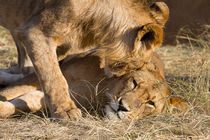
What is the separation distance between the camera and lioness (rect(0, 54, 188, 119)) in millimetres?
3086

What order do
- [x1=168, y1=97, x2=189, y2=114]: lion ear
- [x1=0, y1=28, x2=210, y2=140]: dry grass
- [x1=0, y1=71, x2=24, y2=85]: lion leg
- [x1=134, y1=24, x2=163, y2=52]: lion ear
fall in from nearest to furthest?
1. [x1=0, y1=28, x2=210, y2=140]: dry grass
2. [x1=134, y1=24, x2=163, y2=52]: lion ear
3. [x1=168, y1=97, x2=189, y2=114]: lion ear
4. [x1=0, y1=71, x2=24, y2=85]: lion leg

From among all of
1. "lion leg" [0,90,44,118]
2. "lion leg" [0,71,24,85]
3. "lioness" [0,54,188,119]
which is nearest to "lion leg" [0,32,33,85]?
"lion leg" [0,71,24,85]

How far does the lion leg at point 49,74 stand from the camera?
2.90m

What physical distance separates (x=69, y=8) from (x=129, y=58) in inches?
27.5

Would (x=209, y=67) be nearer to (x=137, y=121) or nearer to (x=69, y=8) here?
(x=137, y=121)

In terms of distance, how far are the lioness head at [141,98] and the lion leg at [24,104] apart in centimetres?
68

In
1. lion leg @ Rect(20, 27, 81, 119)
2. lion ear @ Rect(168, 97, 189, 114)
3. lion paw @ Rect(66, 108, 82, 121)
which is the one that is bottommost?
lion ear @ Rect(168, 97, 189, 114)

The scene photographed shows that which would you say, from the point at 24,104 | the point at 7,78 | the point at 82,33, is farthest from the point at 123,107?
the point at 7,78

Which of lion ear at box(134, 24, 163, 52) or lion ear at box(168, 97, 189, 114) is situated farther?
lion ear at box(168, 97, 189, 114)

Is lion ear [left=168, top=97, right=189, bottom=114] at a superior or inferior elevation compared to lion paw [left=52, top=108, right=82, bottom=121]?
inferior

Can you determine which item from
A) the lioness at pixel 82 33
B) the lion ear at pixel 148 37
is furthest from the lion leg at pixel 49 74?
the lion ear at pixel 148 37

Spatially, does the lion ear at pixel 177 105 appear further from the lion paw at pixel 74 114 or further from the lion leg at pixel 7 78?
the lion leg at pixel 7 78

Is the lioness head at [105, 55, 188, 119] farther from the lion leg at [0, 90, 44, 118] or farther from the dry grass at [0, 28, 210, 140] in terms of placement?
the lion leg at [0, 90, 44, 118]

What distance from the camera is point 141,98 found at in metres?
3.18
